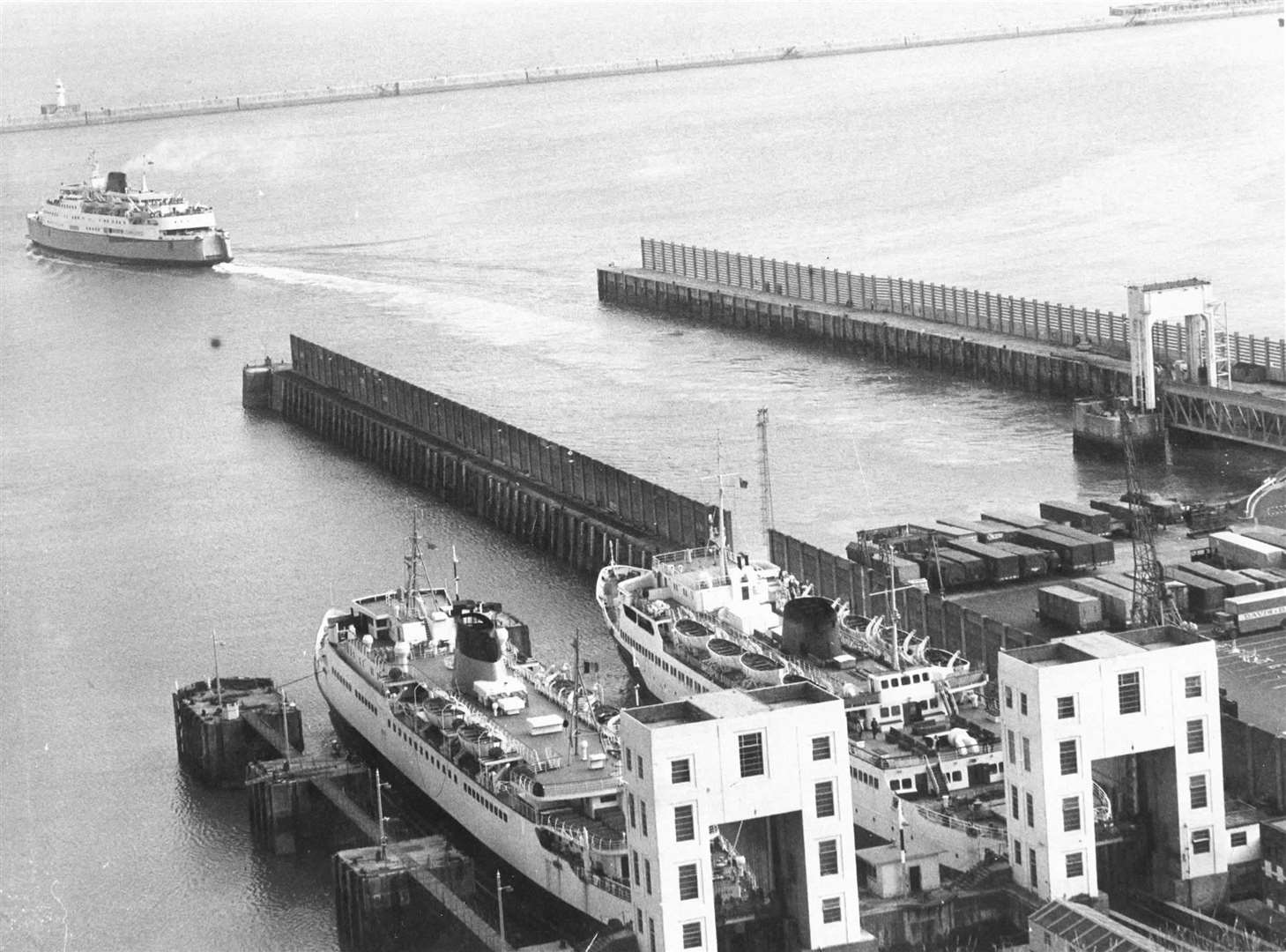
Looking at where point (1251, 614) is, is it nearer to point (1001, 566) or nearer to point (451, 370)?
point (1001, 566)

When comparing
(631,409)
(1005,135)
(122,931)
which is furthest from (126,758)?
(1005,135)

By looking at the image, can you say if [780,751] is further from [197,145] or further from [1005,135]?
[197,145]

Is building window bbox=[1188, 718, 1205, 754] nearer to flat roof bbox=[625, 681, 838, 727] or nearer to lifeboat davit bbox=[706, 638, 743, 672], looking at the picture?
flat roof bbox=[625, 681, 838, 727]

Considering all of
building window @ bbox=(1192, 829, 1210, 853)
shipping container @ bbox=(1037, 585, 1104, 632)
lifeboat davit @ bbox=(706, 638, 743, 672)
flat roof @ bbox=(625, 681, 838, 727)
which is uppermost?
flat roof @ bbox=(625, 681, 838, 727)

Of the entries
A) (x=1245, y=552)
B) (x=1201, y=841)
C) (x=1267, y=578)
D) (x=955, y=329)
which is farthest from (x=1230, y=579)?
(x=955, y=329)

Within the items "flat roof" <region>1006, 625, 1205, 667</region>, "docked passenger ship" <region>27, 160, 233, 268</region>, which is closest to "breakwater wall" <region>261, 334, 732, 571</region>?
"flat roof" <region>1006, 625, 1205, 667</region>

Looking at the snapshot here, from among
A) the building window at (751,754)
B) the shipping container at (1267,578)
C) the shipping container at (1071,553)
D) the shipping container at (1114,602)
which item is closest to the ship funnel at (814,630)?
the shipping container at (1114,602)

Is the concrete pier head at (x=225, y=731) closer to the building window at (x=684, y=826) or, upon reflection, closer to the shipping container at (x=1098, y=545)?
the building window at (x=684, y=826)
